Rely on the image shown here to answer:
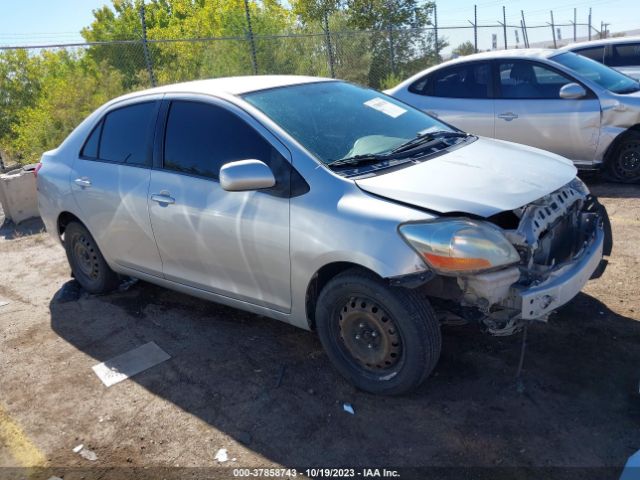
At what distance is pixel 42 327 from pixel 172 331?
119cm

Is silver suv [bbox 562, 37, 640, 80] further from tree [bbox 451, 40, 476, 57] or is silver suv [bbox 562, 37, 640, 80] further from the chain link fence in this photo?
tree [bbox 451, 40, 476, 57]

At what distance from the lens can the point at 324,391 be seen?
3.53 meters

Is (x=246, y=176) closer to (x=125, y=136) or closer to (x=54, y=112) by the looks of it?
(x=125, y=136)

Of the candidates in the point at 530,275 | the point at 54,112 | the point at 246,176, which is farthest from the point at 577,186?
→ the point at 54,112

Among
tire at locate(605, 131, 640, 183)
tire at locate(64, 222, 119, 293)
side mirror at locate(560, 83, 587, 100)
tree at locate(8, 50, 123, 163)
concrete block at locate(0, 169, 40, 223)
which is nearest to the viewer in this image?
tire at locate(64, 222, 119, 293)

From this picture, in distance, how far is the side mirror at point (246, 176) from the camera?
3.38 m

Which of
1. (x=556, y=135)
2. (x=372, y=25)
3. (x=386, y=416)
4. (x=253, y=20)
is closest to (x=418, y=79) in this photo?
(x=556, y=135)

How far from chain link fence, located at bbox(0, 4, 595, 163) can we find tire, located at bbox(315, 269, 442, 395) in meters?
8.05

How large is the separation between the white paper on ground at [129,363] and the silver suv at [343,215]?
49 cm

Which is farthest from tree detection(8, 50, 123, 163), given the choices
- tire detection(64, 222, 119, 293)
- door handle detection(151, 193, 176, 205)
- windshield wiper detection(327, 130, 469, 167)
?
windshield wiper detection(327, 130, 469, 167)

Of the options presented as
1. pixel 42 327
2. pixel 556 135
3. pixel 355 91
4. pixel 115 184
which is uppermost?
pixel 355 91

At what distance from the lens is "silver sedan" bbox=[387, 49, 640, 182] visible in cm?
688

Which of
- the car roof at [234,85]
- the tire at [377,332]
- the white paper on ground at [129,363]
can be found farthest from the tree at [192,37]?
the tire at [377,332]

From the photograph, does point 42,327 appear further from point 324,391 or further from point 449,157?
point 449,157
